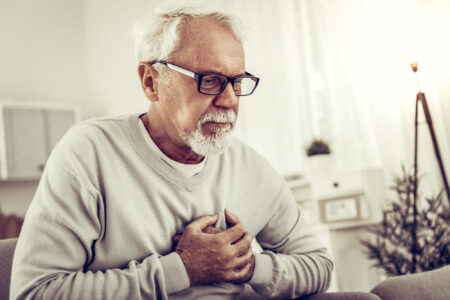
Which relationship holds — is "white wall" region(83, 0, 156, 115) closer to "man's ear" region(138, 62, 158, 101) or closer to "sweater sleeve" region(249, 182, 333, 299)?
"man's ear" region(138, 62, 158, 101)

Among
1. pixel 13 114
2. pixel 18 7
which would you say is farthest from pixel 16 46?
pixel 13 114

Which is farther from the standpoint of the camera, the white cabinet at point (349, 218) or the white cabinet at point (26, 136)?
the white cabinet at point (26, 136)

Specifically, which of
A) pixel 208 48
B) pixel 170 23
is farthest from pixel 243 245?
pixel 170 23

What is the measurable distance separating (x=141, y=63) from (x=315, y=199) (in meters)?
1.64

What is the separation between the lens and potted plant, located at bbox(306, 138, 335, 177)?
286 centimetres

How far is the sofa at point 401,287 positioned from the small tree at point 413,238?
115 cm

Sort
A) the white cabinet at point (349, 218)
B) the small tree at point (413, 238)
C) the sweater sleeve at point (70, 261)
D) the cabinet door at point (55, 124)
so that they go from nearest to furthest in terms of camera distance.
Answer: the sweater sleeve at point (70, 261)
the small tree at point (413, 238)
the white cabinet at point (349, 218)
the cabinet door at point (55, 124)

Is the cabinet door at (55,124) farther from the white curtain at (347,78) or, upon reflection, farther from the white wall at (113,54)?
the white curtain at (347,78)

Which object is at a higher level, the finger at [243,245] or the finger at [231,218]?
the finger at [231,218]

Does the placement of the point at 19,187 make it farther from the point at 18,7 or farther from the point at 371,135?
the point at 371,135

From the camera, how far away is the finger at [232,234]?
46.4 inches

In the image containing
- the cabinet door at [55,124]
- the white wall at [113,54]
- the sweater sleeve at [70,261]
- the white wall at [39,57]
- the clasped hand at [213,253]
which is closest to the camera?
the sweater sleeve at [70,261]

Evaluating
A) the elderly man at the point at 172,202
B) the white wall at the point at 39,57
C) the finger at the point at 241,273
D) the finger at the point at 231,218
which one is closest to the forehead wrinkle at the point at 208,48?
the elderly man at the point at 172,202

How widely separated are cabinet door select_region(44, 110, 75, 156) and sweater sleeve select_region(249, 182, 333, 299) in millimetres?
3365
